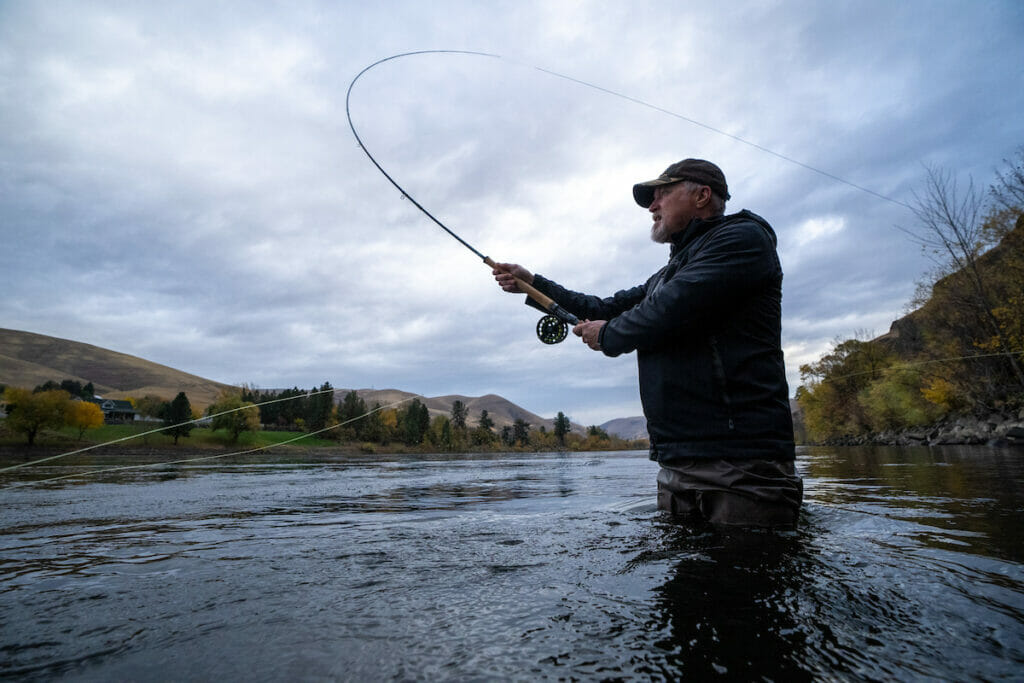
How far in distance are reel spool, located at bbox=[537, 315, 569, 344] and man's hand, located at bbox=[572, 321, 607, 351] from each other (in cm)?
128

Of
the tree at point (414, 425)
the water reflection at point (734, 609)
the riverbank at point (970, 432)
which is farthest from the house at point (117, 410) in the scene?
the water reflection at point (734, 609)

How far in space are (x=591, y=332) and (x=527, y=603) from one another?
227 cm

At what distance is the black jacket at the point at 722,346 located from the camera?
3105 mm

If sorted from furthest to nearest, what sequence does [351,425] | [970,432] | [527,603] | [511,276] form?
1. [351,425]
2. [970,432]
3. [511,276]
4. [527,603]

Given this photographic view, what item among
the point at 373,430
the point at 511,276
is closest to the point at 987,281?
the point at 511,276

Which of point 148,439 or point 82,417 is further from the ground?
point 82,417

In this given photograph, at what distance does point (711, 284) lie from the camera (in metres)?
3.05

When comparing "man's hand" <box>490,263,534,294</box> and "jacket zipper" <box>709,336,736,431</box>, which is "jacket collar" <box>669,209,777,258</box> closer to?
"jacket zipper" <box>709,336,736,431</box>

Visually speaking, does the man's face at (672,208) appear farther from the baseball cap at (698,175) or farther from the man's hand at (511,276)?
the man's hand at (511,276)

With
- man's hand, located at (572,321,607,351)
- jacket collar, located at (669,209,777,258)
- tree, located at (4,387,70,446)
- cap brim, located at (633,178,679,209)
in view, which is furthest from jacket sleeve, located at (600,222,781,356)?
tree, located at (4,387,70,446)

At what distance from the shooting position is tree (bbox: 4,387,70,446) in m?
60.4

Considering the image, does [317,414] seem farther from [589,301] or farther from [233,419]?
[589,301]

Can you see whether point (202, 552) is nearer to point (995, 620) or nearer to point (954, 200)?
point (995, 620)

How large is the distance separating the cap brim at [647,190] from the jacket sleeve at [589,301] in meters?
1.20
